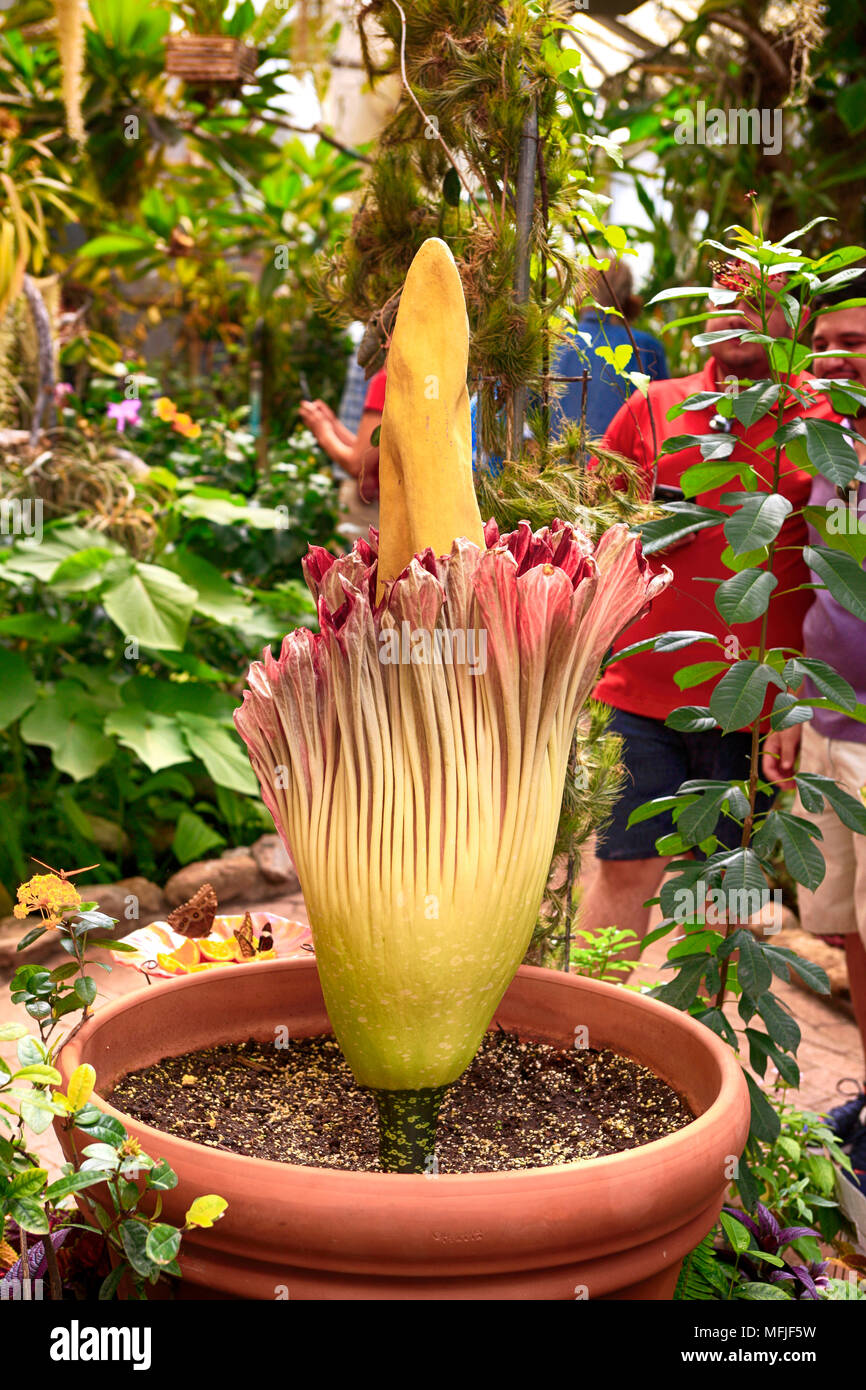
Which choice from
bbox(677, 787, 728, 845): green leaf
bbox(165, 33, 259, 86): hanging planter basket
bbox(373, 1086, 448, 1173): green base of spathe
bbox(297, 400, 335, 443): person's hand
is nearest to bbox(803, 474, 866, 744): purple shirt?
bbox(677, 787, 728, 845): green leaf

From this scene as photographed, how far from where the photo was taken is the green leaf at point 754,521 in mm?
1379

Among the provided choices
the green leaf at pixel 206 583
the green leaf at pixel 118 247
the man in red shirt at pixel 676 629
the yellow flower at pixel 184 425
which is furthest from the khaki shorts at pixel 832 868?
the green leaf at pixel 118 247

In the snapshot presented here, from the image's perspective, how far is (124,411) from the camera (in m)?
4.75

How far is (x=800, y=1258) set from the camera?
5.62ft

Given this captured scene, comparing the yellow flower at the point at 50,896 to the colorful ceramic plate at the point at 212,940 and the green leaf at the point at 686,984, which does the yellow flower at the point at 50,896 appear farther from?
the green leaf at the point at 686,984

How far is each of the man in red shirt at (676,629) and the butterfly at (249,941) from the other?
845 mm

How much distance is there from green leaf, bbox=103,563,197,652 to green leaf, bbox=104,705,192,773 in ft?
0.71

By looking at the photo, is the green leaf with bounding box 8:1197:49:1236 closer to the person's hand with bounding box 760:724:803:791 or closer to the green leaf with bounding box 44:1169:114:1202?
the green leaf with bounding box 44:1169:114:1202

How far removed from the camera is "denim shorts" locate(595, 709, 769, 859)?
8.09ft

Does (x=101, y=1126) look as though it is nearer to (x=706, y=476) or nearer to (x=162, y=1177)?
(x=162, y=1177)
